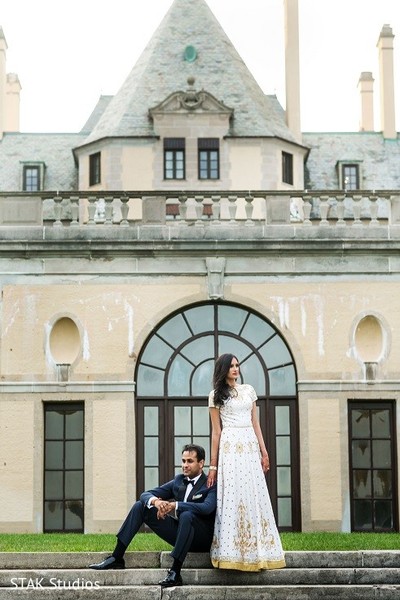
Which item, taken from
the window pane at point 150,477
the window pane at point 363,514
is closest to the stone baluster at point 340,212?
the window pane at point 363,514

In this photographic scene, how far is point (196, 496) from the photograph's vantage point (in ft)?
43.0

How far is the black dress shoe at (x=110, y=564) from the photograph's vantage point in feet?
42.4

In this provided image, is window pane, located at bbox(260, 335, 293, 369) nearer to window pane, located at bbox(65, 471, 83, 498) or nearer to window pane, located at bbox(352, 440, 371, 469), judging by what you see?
window pane, located at bbox(352, 440, 371, 469)

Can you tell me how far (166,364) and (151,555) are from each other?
8.48 m

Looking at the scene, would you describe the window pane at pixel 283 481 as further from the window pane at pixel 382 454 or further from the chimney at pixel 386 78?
the chimney at pixel 386 78

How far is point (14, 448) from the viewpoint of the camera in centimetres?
2125

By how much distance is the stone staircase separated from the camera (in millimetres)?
12445

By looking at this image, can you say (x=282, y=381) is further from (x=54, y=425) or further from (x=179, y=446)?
(x=54, y=425)

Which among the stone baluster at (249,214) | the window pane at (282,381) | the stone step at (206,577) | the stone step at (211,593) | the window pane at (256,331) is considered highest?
the stone baluster at (249,214)

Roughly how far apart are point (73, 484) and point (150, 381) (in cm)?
224

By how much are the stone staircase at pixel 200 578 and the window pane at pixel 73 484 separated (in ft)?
25.9

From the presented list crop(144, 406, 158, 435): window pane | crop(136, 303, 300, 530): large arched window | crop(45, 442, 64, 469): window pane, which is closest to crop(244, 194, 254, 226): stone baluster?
crop(136, 303, 300, 530): large arched window

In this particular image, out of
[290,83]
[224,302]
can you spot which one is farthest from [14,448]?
[290,83]

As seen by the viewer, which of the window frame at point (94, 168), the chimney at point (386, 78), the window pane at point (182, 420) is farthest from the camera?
the chimney at point (386, 78)
